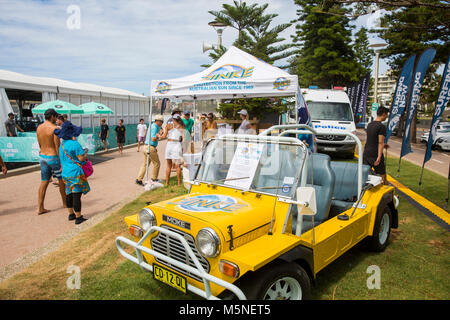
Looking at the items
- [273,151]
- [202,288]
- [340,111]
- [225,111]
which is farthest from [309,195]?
[225,111]

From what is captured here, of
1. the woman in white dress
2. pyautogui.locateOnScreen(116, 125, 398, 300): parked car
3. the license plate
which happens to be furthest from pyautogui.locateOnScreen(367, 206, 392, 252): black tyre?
the woman in white dress

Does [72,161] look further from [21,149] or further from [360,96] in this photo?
[360,96]

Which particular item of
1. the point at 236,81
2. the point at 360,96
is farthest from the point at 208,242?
the point at 360,96

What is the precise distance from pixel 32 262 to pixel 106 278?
1.31 m

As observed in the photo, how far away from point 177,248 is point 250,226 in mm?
698

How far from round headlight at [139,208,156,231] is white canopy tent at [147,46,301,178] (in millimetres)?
5180

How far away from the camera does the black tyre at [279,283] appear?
2.45m

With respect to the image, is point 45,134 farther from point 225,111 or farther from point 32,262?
point 225,111

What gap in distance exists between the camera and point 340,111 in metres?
14.1

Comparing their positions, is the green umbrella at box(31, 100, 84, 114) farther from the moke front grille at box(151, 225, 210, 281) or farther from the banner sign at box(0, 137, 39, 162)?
the moke front grille at box(151, 225, 210, 281)

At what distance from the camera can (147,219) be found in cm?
309

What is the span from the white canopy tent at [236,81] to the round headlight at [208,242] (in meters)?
5.52

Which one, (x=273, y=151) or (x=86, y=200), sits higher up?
(x=273, y=151)

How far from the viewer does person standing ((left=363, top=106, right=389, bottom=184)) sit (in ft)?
20.0
